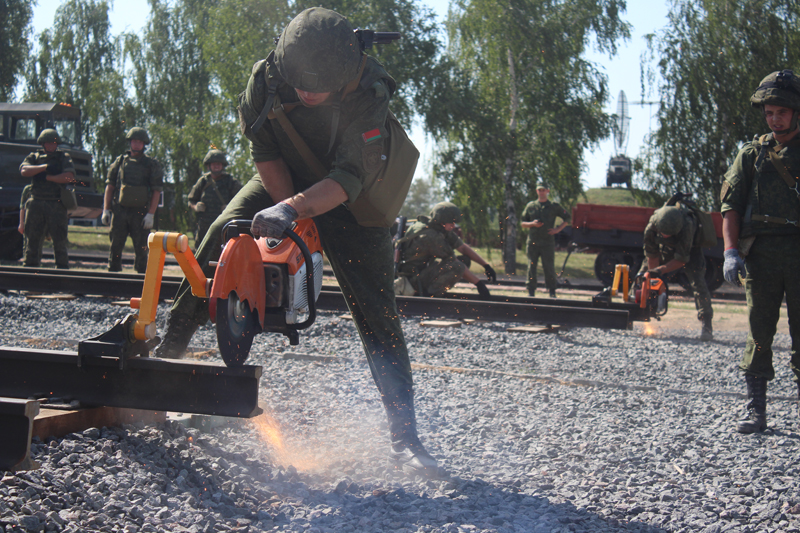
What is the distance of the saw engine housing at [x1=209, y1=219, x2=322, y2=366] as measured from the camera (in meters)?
2.40

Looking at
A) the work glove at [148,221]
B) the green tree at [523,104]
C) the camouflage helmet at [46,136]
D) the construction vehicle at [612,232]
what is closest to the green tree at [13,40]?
the green tree at [523,104]

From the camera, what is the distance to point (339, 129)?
2703 millimetres

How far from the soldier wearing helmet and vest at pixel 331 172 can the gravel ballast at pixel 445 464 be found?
377mm

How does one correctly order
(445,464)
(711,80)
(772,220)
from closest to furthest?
1. (445,464)
2. (772,220)
3. (711,80)

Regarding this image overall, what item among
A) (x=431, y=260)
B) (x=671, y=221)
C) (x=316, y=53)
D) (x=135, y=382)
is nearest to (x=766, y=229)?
(x=316, y=53)

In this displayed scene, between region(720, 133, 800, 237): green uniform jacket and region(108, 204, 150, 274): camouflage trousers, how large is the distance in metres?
8.18

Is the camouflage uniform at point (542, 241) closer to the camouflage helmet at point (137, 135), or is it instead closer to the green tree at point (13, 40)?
the camouflage helmet at point (137, 135)

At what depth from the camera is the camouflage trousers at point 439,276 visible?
841 cm

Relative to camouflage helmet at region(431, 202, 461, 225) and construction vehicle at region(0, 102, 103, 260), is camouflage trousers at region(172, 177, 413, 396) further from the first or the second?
construction vehicle at region(0, 102, 103, 260)

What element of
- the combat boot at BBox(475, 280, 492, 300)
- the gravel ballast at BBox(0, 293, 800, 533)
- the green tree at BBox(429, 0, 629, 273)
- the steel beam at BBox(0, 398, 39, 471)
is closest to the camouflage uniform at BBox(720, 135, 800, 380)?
the gravel ballast at BBox(0, 293, 800, 533)

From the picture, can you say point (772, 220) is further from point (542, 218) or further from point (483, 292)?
point (542, 218)

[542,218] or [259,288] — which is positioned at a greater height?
[542,218]

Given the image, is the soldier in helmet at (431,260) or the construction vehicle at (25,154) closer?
the soldier in helmet at (431,260)

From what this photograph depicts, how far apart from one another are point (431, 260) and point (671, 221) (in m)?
3.08
